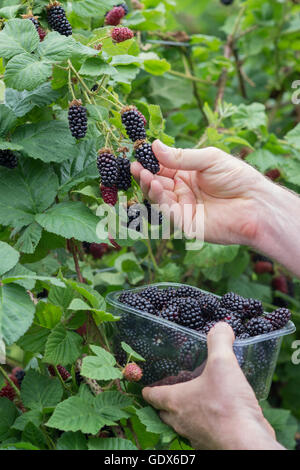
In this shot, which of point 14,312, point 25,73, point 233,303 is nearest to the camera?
point 14,312

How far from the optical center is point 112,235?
1168mm

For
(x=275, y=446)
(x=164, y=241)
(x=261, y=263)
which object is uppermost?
(x=275, y=446)

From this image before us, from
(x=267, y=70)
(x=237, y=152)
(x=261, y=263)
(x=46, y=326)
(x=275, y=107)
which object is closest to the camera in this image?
(x=46, y=326)

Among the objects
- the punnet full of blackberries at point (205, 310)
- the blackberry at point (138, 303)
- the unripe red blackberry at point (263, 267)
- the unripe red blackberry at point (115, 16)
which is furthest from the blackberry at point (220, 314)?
the unripe red blackberry at point (263, 267)

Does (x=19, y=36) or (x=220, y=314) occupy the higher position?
(x=19, y=36)

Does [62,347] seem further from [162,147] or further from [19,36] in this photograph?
[19,36]

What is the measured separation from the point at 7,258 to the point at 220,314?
15.9 inches

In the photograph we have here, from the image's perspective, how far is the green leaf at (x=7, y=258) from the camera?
3.14ft

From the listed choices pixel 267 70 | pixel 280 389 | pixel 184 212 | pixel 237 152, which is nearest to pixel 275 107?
pixel 267 70

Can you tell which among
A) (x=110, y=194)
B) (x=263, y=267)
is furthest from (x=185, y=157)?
(x=263, y=267)

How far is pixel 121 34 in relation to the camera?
1171 millimetres

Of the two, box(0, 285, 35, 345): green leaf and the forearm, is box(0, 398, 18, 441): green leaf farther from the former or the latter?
the forearm
